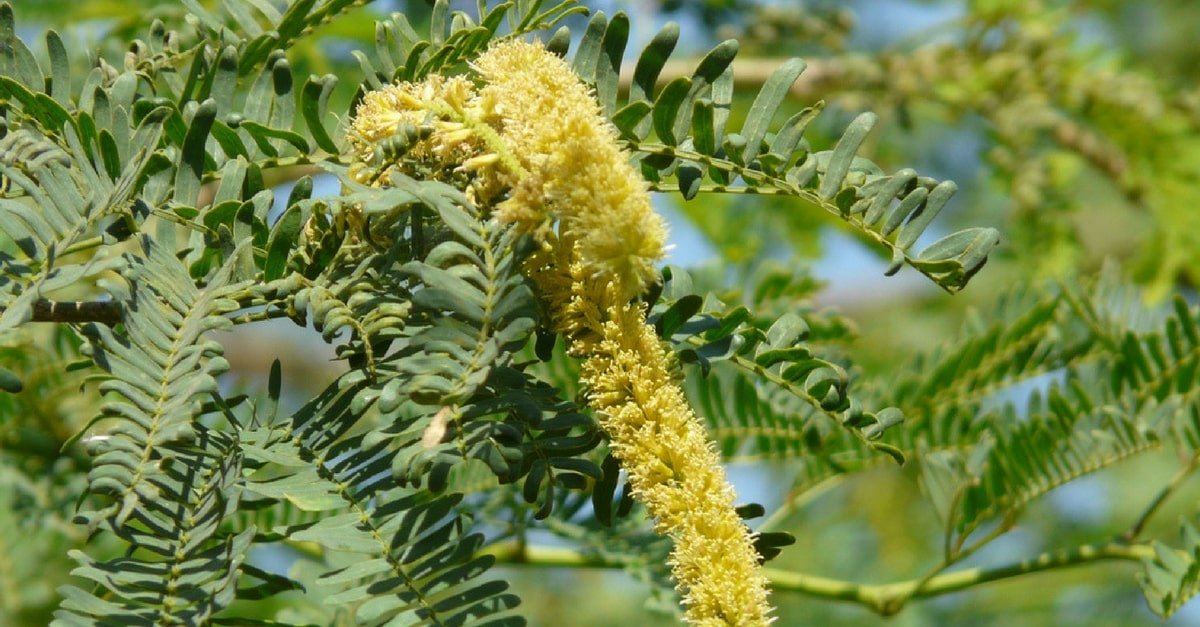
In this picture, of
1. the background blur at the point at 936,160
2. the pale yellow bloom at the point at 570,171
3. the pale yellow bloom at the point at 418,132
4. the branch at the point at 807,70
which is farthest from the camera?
the branch at the point at 807,70

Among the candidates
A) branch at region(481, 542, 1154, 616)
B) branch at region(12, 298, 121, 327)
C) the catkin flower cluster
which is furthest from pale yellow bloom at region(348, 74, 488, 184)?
branch at region(481, 542, 1154, 616)

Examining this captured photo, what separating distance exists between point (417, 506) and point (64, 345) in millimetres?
978

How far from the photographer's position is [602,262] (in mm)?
646

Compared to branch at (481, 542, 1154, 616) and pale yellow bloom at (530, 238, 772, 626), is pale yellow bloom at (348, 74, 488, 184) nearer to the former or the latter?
pale yellow bloom at (530, 238, 772, 626)

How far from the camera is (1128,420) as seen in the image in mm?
1254

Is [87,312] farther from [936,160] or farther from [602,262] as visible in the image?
[936,160]

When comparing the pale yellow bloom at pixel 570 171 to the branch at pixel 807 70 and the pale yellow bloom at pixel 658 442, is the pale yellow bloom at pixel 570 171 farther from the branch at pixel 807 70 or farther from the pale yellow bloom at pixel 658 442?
the branch at pixel 807 70

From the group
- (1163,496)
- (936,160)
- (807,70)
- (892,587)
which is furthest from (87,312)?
(936,160)

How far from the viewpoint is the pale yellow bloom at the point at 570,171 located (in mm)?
644

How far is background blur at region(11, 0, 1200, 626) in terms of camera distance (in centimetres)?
215

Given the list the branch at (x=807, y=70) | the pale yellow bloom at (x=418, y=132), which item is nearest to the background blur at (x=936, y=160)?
the branch at (x=807, y=70)

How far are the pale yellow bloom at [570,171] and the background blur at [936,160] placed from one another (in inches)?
30.4

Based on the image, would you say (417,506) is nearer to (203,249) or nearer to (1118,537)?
(203,249)

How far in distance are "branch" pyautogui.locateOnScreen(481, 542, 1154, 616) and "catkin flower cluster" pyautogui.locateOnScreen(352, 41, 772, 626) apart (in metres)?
0.69
